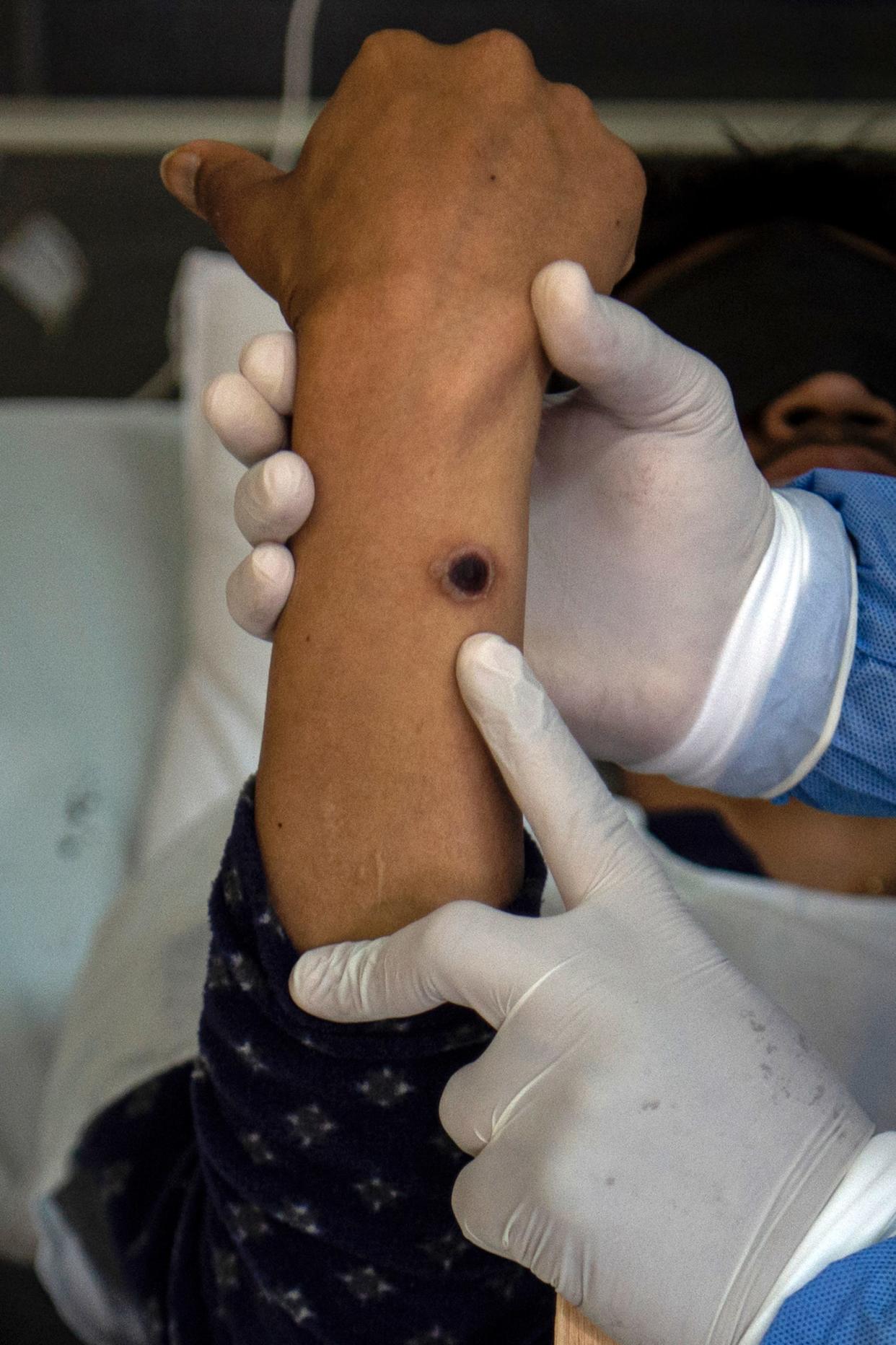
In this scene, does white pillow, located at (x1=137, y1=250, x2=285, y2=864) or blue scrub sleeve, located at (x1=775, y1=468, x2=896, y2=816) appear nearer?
blue scrub sleeve, located at (x1=775, y1=468, x2=896, y2=816)

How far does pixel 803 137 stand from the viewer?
1.16 meters

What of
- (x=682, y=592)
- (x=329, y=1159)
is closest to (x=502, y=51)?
(x=682, y=592)

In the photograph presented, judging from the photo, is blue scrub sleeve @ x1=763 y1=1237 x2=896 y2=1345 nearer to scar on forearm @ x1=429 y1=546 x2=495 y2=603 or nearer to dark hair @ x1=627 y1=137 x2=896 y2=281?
scar on forearm @ x1=429 y1=546 x2=495 y2=603

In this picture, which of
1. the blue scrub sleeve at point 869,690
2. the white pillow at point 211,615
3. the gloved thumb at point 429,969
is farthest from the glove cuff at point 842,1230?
the white pillow at point 211,615

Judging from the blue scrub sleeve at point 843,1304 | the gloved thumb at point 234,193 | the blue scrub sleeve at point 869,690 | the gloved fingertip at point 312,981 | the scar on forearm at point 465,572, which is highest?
the gloved thumb at point 234,193

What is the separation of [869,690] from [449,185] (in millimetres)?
411

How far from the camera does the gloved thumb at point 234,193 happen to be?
2.09 feet

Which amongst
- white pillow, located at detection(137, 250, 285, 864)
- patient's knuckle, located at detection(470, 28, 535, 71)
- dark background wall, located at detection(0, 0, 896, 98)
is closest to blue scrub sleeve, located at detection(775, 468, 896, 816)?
patient's knuckle, located at detection(470, 28, 535, 71)

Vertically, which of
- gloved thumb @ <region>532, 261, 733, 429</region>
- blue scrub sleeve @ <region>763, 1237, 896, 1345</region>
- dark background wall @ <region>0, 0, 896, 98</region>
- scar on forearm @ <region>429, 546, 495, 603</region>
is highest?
dark background wall @ <region>0, 0, 896, 98</region>

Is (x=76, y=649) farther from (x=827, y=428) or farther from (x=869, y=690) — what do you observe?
(x=869, y=690)

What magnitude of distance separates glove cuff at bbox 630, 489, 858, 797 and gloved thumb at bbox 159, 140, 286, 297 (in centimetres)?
37

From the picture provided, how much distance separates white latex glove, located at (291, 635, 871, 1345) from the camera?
1.65 feet

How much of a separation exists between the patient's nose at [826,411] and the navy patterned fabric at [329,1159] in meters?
0.64

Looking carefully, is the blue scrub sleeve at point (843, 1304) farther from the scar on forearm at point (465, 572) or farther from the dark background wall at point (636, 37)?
the dark background wall at point (636, 37)
